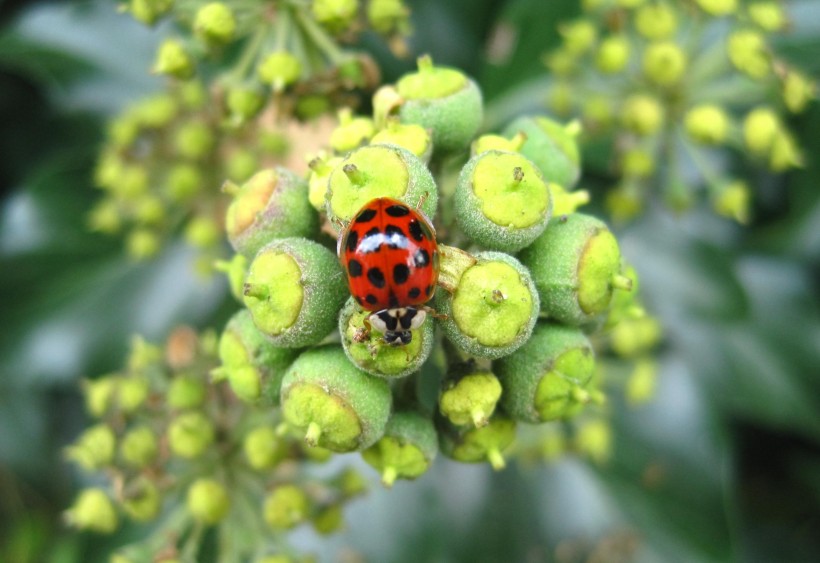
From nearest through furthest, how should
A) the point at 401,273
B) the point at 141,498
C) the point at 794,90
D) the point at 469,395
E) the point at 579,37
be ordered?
the point at 401,273
the point at 469,395
the point at 141,498
the point at 794,90
the point at 579,37

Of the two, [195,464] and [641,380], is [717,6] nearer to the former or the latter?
[641,380]

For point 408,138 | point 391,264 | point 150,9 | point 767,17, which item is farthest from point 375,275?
point 767,17

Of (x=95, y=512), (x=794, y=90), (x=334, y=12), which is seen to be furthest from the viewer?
(x=794, y=90)

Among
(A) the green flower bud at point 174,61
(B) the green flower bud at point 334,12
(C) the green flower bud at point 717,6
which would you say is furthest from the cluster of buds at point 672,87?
(A) the green flower bud at point 174,61

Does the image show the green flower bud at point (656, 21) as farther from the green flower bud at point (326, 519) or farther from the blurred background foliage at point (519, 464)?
the green flower bud at point (326, 519)

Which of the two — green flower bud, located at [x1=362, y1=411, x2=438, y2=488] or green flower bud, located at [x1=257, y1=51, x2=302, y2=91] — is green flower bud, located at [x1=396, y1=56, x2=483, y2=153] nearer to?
green flower bud, located at [x1=257, y1=51, x2=302, y2=91]

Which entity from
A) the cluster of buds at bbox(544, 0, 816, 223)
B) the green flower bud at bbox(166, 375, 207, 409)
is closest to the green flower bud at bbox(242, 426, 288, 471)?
the green flower bud at bbox(166, 375, 207, 409)
